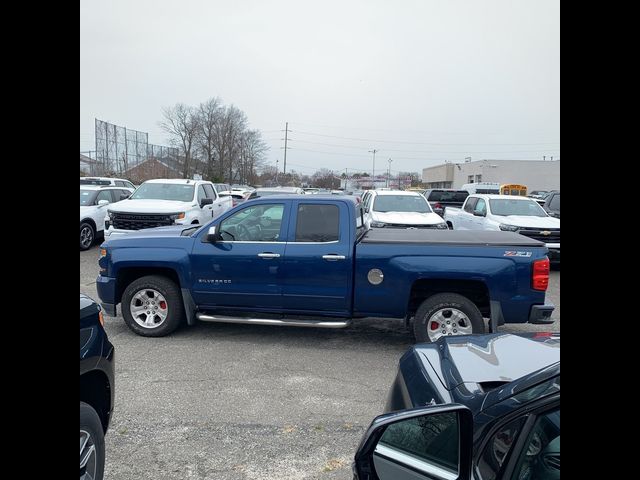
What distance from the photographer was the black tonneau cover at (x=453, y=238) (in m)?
5.83

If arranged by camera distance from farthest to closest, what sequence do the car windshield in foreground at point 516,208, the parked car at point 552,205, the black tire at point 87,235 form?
the parked car at point 552,205 → the black tire at point 87,235 → the car windshield in foreground at point 516,208

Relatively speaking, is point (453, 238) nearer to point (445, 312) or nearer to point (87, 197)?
point (445, 312)

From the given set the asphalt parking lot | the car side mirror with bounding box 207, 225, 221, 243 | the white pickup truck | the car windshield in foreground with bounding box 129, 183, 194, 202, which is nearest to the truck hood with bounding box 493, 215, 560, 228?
the white pickup truck

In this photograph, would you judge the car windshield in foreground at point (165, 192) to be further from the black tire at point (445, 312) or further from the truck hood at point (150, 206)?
the black tire at point (445, 312)

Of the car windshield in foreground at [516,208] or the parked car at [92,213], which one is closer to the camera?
the car windshield in foreground at [516,208]

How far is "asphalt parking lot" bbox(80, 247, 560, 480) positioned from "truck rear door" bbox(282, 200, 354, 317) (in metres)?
0.58

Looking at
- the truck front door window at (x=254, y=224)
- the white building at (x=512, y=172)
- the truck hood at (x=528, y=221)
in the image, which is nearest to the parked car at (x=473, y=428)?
the truck front door window at (x=254, y=224)

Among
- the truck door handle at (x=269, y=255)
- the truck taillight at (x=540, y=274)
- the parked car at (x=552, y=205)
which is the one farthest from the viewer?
the parked car at (x=552, y=205)

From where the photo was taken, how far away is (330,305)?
19.7 ft

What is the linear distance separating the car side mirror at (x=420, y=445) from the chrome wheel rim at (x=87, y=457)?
1580 mm
